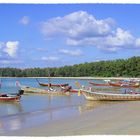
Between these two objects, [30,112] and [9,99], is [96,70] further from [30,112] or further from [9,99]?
[30,112]

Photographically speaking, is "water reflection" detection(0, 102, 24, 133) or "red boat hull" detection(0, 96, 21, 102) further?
"red boat hull" detection(0, 96, 21, 102)

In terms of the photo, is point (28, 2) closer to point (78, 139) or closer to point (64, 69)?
point (78, 139)

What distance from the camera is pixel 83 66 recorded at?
88.7m

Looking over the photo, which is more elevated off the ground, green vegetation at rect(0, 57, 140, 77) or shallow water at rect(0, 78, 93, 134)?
green vegetation at rect(0, 57, 140, 77)

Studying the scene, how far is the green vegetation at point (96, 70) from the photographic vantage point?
2761 inches

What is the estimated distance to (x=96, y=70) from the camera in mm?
84062

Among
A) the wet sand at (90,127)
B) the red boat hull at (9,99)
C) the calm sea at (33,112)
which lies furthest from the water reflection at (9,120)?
the wet sand at (90,127)

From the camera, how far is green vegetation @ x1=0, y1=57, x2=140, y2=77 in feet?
230

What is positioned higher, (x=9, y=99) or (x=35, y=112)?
(x=9, y=99)

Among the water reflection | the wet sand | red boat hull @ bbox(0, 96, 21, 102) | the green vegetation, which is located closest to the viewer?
the wet sand

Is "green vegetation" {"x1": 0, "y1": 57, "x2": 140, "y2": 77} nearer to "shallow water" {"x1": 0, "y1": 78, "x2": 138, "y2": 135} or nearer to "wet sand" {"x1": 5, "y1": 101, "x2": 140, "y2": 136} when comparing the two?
"shallow water" {"x1": 0, "y1": 78, "x2": 138, "y2": 135}

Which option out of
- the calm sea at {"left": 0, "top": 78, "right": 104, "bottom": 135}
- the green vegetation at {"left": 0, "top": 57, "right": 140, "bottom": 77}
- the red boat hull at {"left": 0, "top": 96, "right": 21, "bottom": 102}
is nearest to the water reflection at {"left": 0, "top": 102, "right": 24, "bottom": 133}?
the calm sea at {"left": 0, "top": 78, "right": 104, "bottom": 135}

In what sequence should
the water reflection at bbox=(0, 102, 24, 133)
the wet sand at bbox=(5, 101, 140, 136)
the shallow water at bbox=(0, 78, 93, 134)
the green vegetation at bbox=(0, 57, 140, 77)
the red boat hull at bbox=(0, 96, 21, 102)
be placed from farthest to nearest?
the green vegetation at bbox=(0, 57, 140, 77), the red boat hull at bbox=(0, 96, 21, 102), the shallow water at bbox=(0, 78, 93, 134), the water reflection at bbox=(0, 102, 24, 133), the wet sand at bbox=(5, 101, 140, 136)

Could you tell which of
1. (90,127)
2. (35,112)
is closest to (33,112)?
(35,112)
